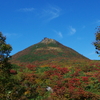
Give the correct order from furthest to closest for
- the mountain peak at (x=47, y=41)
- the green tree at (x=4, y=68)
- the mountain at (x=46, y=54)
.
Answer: the mountain peak at (x=47, y=41) → the mountain at (x=46, y=54) → the green tree at (x=4, y=68)

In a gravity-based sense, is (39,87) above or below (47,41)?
below

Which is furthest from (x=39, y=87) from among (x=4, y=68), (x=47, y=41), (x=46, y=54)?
(x=47, y=41)

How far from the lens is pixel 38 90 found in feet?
59.0

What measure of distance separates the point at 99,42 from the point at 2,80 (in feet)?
47.8

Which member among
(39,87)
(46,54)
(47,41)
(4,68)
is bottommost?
(39,87)

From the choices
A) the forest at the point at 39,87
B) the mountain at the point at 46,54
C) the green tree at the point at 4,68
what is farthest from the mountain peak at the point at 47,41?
the green tree at the point at 4,68

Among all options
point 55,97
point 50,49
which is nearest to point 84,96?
point 55,97

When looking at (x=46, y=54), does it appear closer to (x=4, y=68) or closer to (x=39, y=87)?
(x=39, y=87)

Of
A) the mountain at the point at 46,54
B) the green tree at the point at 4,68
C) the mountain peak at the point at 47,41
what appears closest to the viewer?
the green tree at the point at 4,68

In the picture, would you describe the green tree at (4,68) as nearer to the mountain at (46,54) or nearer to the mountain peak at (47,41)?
the mountain at (46,54)

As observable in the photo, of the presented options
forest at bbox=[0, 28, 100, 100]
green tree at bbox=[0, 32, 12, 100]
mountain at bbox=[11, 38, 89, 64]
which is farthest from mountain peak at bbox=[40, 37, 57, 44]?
green tree at bbox=[0, 32, 12, 100]

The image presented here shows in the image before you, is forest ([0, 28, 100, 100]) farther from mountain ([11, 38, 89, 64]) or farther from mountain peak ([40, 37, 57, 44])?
mountain peak ([40, 37, 57, 44])

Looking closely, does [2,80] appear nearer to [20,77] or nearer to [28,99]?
[28,99]

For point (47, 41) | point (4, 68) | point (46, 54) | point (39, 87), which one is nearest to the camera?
point (4, 68)
